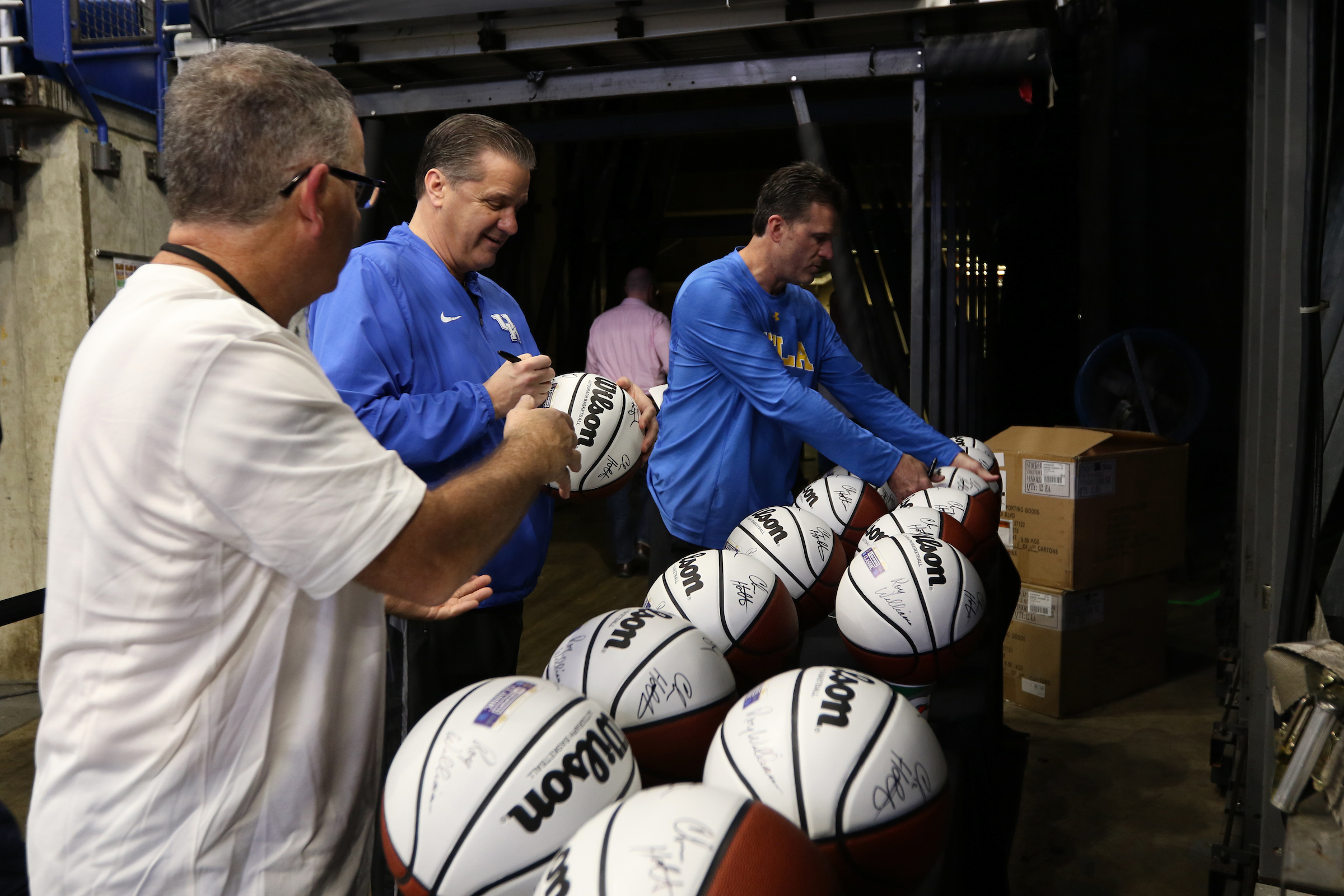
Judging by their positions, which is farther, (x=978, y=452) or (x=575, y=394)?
(x=978, y=452)

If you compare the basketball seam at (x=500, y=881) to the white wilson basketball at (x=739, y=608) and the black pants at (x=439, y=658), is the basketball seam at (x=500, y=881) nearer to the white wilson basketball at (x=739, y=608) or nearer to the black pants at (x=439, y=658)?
the white wilson basketball at (x=739, y=608)

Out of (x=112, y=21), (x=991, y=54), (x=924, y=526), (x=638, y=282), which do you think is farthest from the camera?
(x=638, y=282)

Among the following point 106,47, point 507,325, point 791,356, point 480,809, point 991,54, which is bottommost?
point 480,809

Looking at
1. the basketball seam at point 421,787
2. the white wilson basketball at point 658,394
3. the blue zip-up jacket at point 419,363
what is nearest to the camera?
the basketball seam at point 421,787

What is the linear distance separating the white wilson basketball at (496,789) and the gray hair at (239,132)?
735 millimetres

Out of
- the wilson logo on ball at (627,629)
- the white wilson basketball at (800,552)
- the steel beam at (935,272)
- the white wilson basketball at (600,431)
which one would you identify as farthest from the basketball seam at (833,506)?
the steel beam at (935,272)

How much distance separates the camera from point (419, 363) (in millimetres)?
2109

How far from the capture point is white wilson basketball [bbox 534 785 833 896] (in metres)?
0.99

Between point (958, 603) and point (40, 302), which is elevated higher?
point (40, 302)

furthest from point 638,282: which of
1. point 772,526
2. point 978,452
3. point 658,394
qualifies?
point 772,526

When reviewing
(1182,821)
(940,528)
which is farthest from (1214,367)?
(940,528)

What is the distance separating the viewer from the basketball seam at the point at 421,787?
4.13ft

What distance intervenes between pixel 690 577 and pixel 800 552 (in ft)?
1.41

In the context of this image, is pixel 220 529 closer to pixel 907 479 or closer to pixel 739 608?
pixel 739 608
